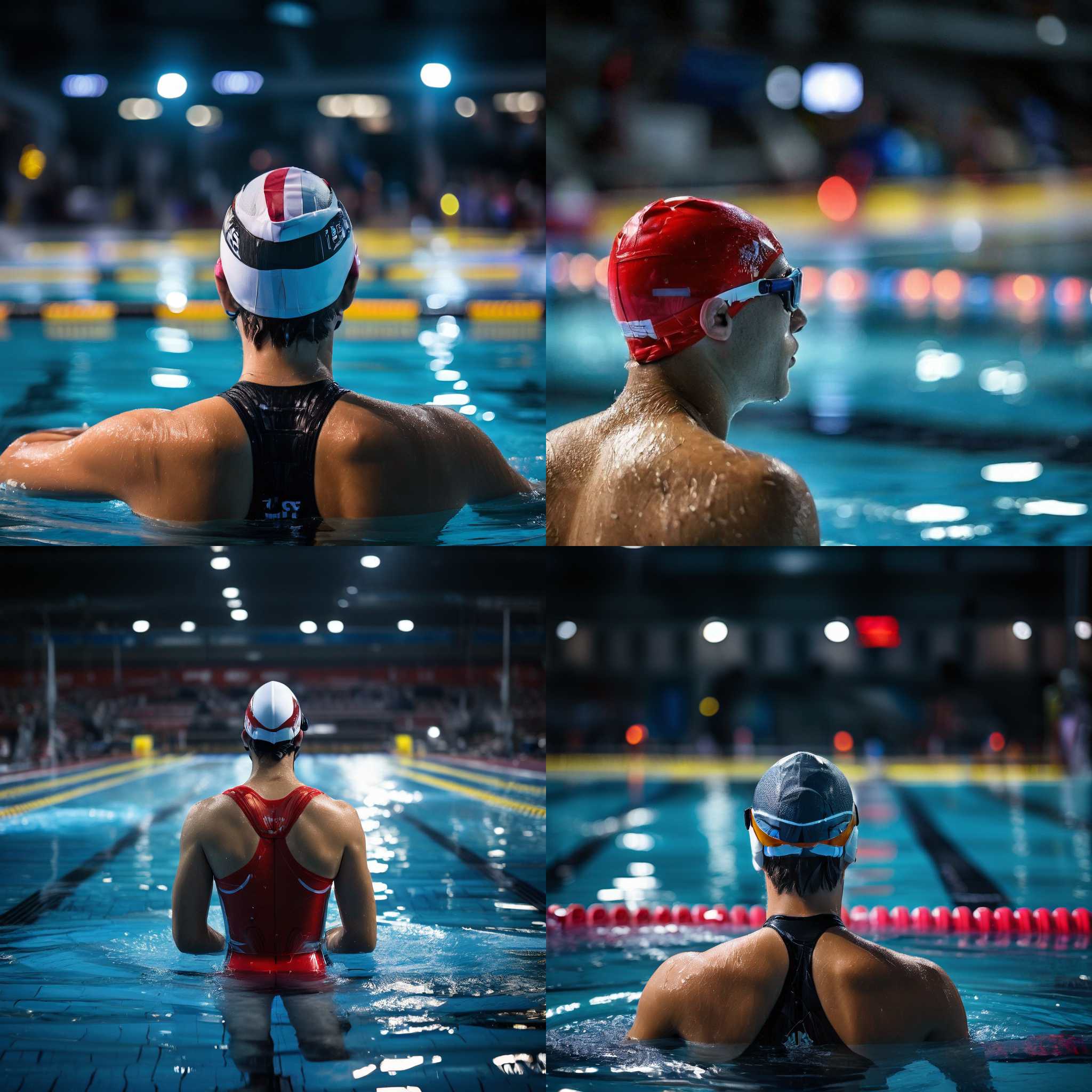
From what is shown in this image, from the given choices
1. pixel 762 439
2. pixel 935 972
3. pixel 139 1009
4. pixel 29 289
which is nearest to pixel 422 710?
pixel 139 1009

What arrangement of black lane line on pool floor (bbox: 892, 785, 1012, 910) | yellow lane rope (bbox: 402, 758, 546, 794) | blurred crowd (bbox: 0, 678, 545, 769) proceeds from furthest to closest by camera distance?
black lane line on pool floor (bbox: 892, 785, 1012, 910)
yellow lane rope (bbox: 402, 758, 546, 794)
blurred crowd (bbox: 0, 678, 545, 769)

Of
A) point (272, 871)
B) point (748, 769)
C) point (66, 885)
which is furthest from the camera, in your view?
point (748, 769)

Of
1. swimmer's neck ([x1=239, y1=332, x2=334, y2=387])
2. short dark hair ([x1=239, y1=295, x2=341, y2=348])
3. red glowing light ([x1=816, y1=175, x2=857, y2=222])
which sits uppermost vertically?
red glowing light ([x1=816, y1=175, x2=857, y2=222])

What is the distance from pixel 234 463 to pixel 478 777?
1.60 meters

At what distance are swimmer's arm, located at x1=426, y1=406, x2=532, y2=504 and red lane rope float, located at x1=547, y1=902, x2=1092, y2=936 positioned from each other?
267 cm

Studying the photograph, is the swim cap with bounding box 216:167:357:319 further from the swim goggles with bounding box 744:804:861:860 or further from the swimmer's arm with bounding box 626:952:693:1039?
the swimmer's arm with bounding box 626:952:693:1039

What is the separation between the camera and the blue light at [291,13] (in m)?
18.9

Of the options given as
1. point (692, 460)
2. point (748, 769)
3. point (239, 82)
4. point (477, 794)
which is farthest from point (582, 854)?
point (239, 82)

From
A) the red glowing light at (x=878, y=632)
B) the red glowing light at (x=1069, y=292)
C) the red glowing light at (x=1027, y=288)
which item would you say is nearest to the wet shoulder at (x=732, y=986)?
the red glowing light at (x=1069, y=292)

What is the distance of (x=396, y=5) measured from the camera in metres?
19.0

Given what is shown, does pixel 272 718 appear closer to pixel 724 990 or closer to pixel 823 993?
pixel 724 990

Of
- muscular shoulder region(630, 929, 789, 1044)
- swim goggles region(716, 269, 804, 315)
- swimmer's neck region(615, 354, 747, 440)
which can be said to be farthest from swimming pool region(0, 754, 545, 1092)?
swim goggles region(716, 269, 804, 315)

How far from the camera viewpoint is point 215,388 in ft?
11.0

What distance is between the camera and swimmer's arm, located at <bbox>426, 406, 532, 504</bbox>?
2.49m
